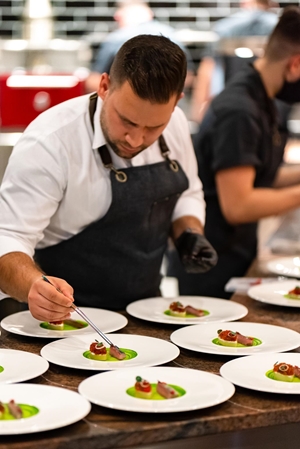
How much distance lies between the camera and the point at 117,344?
192 centimetres

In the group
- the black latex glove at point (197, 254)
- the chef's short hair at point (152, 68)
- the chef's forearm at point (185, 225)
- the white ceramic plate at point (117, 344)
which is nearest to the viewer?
the white ceramic plate at point (117, 344)

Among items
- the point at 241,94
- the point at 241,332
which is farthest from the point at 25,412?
the point at 241,94

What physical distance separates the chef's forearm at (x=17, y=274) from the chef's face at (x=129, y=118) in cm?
43


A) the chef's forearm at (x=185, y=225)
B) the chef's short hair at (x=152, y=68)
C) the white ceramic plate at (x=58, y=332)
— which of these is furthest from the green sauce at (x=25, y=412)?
the chef's forearm at (x=185, y=225)

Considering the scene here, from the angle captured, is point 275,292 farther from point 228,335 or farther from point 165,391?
point 165,391

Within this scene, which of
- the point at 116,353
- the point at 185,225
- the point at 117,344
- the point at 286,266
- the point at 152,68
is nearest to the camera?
the point at 116,353

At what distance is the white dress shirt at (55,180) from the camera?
2162 millimetres

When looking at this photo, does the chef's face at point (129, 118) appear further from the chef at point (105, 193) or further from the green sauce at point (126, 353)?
the green sauce at point (126, 353)

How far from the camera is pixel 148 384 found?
1.57 metres

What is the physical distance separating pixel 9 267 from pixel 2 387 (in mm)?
518

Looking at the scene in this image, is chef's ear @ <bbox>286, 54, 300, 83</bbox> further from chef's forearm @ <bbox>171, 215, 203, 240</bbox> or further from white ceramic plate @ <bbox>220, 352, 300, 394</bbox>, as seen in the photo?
white ceramic plate @ <bbox>220, 352, 300, 394</bbox>

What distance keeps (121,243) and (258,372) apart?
796 mm

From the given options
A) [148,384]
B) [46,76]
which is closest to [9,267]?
[148,384]

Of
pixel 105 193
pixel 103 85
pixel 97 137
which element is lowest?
pixel 105 193
